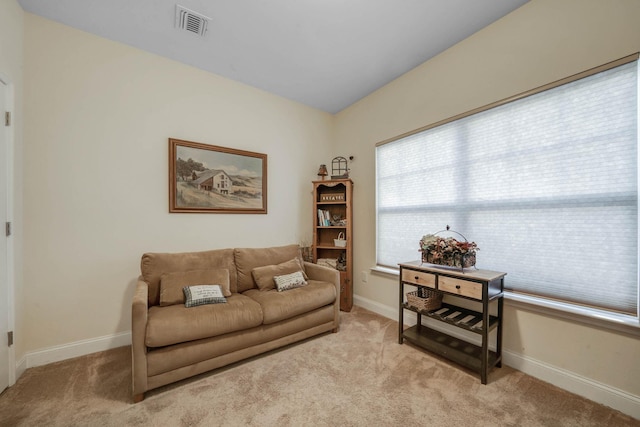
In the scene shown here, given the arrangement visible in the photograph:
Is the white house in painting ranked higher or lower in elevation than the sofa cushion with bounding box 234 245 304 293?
higher

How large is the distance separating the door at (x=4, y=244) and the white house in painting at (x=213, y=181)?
4.30 ft

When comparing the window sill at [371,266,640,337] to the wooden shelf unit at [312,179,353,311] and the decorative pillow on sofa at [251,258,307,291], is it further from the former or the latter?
the decorative pillow on sofa at [251,258,307,291]

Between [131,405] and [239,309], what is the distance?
Answer: 852 mm

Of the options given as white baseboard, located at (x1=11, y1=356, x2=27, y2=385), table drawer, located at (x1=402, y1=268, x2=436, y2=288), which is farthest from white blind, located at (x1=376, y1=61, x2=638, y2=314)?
white baseboard, located at (x1=11, y1=356, x2=27, y2=385)

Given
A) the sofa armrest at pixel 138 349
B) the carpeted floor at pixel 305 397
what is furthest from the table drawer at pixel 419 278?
the sofa armrest at pixel 138 349

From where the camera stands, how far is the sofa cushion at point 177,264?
89.6 inches

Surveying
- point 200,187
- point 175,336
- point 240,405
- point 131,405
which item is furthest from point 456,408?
point 200,187

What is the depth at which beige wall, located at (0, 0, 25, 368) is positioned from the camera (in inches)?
72.9

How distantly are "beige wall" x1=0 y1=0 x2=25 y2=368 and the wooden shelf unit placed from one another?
2.81 metres

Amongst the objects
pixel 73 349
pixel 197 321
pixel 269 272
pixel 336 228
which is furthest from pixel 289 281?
pixel 73 349

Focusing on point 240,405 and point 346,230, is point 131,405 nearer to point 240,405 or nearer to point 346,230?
point 240,405

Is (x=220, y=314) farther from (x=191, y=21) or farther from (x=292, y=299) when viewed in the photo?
(x=191, y=21)

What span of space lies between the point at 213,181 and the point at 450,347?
296 cm

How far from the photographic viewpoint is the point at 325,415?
157 centimetres
